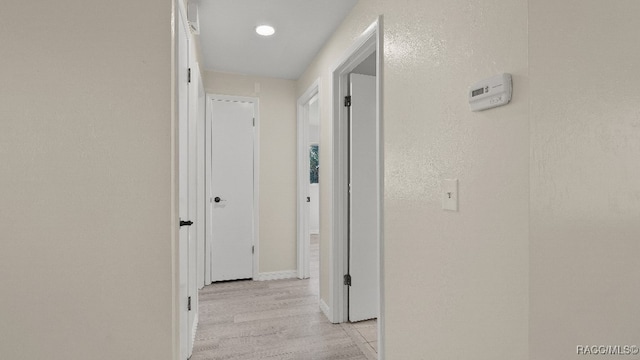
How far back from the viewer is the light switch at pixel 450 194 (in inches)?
50.8

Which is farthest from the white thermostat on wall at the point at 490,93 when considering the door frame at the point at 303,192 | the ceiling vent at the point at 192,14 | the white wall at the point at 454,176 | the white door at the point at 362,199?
the door frame at the point at 303,192

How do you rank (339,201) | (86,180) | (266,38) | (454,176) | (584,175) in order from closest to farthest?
(584,175) < (454,176) < (86,180) < (339,201) < (266,38)

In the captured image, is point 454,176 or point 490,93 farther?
point 454,176

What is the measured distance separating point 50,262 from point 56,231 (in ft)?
0.43

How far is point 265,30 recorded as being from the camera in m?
2.68

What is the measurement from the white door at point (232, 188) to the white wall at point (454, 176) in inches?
90.0

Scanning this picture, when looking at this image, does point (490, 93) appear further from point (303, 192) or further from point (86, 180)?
point (303, 192)

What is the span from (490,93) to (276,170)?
3070 mm

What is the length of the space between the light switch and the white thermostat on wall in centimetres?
29

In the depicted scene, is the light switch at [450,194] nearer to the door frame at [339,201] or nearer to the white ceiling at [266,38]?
the door frame at [339,201]

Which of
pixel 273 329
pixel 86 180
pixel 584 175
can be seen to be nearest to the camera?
pixel 584 175

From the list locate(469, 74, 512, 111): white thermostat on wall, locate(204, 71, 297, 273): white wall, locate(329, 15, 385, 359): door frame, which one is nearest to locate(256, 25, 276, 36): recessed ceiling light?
locate(329, 15, 385, 359): door frame

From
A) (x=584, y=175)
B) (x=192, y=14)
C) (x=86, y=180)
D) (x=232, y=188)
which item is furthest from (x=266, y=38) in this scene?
(x=584, y=175)

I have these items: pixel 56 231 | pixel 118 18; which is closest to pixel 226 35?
pixel 118 18
